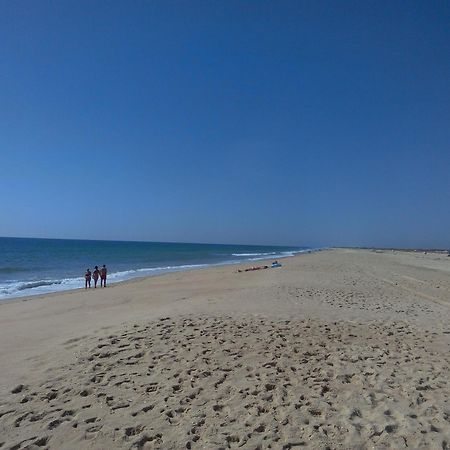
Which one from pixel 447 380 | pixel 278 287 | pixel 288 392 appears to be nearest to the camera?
pixel 288 392

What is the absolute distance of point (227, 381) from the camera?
5.65 meters

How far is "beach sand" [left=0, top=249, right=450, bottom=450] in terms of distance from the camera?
4246 millimetres

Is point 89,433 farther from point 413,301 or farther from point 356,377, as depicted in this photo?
point 413,301

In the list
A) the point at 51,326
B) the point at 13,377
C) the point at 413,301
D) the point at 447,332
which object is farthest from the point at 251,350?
the point at 413,301

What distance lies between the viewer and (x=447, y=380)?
5863 millimetres

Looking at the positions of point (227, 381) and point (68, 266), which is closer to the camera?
point (227, 381)

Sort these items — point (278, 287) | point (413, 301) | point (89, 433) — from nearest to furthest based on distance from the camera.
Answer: point (89, 433) < point (413, 301) < point (278, 287)

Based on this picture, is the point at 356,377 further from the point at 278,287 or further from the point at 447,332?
the point at 278,287

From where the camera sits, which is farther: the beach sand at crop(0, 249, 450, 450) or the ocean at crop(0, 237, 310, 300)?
the ocean at crop(0, 237, 310, 300)

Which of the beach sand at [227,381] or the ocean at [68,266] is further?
the ocean at [68,266]

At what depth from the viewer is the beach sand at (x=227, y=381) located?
13.9ft

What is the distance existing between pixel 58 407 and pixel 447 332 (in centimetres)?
885

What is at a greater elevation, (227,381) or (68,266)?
(227,381)

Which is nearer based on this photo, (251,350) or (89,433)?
(89,433)
